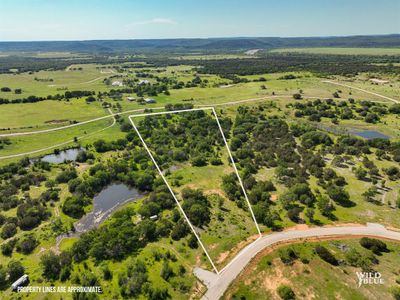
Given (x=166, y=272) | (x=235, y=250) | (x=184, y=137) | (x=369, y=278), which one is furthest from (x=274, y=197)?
(x=184, y=137)

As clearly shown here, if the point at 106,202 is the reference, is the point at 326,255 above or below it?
above

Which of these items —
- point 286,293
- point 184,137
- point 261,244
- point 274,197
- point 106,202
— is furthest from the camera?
point 184,137

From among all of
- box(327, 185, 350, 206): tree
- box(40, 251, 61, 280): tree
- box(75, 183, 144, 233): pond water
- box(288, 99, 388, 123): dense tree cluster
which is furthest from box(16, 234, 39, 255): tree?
box(288, 99, 388, 123): dense tree cluster

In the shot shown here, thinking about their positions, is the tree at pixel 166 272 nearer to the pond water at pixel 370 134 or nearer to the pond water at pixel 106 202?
the pond water at pixel 106 202

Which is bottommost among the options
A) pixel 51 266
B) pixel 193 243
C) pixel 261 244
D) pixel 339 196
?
pixel 193 243

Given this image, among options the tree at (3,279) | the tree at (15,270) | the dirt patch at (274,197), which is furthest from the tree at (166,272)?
the dirt patch at (274,197)

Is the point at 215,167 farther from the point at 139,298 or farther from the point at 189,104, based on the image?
the point at 189,104

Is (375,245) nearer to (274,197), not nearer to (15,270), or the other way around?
(274,197)
